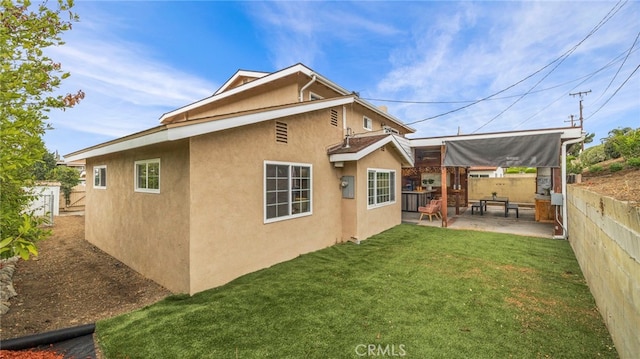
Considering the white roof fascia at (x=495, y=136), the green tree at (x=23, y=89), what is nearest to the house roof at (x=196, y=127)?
the green tree at (x=23, y=89)

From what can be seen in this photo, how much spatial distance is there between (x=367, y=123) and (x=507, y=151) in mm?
5852

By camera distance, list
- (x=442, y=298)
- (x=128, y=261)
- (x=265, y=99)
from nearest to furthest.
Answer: (x=442, y=298) → (x=128, y=261) → (x=265, y=99)

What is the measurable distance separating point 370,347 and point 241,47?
675 inches

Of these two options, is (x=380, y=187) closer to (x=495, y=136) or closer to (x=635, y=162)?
(x=495, y=136)

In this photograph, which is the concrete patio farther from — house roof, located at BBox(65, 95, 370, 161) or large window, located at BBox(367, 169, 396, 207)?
house roof, located at BBox(65, 95, 370, 161)

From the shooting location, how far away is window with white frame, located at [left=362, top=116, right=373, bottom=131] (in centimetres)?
1251

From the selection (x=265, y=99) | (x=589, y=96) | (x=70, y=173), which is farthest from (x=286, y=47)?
(x=589, y=96)

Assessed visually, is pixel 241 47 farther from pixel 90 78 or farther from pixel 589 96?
pixel 589 96

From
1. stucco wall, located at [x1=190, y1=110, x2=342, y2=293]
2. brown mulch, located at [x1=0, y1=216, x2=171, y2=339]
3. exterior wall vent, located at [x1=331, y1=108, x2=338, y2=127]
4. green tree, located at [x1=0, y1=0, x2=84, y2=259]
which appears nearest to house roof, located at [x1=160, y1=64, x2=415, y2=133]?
exterior wall vent, located at [x1=331, y1=108, x2=338, y2=127]

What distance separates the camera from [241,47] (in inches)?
631

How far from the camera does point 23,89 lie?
2846 mm

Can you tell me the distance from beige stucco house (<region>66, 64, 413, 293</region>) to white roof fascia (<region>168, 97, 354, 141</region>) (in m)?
0.02

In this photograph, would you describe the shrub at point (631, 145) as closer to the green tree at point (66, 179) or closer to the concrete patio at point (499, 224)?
the concrete patio at point (499, 224)

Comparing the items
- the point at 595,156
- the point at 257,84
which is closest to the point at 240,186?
the point at 257,84
